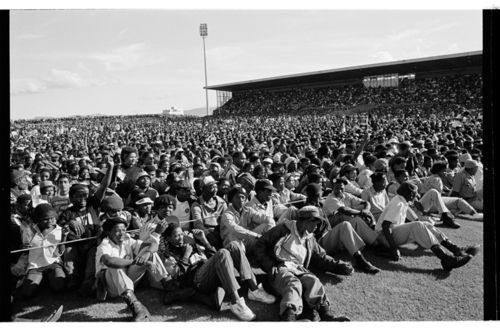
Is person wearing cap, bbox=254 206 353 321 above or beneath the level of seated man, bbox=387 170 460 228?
beneath

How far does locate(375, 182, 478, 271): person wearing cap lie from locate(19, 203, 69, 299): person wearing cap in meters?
3.88

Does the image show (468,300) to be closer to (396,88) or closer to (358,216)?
(358,216)

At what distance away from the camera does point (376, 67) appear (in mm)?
36844

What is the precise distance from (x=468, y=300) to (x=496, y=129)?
1888 millimetres

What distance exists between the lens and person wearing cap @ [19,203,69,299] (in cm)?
430

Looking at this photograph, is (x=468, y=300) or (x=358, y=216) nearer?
(x=468, y=300)

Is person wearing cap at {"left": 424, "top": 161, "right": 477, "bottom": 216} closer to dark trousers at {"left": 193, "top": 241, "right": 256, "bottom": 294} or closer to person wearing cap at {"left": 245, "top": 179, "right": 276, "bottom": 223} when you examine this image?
person wearing cap at {"left": 245, "top": 179, "right": 276, "bottom": 223}

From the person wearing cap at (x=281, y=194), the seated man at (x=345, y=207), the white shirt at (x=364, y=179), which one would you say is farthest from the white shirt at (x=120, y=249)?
the white shirt at (x=364, y=179)

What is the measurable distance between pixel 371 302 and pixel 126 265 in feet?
8.40

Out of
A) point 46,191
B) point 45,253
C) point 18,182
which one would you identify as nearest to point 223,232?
point 45,253

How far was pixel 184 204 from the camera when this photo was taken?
5.57 meters

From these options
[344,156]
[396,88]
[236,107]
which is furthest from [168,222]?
[236,107]

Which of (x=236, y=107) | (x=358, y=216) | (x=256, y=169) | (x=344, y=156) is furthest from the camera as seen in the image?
(x=236, y=107)

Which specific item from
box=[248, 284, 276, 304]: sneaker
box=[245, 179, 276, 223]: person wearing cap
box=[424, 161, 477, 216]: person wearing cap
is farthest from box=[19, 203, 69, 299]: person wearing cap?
box=[424, 161, 477, 216]: person wearing cap
